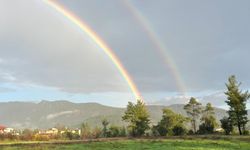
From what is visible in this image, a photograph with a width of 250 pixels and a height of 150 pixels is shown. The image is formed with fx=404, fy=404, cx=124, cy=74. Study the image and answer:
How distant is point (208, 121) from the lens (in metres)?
94.9

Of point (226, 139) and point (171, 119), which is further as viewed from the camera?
point (171, 119)

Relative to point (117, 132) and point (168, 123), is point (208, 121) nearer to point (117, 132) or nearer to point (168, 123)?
point (168, 123)

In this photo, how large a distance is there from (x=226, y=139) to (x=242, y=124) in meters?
28.2

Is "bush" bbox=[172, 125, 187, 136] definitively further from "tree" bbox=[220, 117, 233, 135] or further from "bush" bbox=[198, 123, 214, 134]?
"tree" bbox=[220, 117, 233, 135]

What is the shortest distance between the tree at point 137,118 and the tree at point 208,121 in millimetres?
14566

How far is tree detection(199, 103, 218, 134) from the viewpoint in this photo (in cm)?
9025

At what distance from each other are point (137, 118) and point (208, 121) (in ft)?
60.0

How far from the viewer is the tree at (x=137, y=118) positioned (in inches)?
4001

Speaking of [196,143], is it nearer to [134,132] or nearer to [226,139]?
[226,139]

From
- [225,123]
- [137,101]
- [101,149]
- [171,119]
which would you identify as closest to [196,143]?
[101,149]

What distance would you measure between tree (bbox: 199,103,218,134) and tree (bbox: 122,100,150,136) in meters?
14.6

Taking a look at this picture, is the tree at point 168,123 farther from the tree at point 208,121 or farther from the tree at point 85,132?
the tree at point 85,132

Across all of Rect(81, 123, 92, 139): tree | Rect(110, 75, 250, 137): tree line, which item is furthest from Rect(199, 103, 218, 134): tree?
Rect(81, 123, 92, 139): tree

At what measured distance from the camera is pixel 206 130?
295 ft
